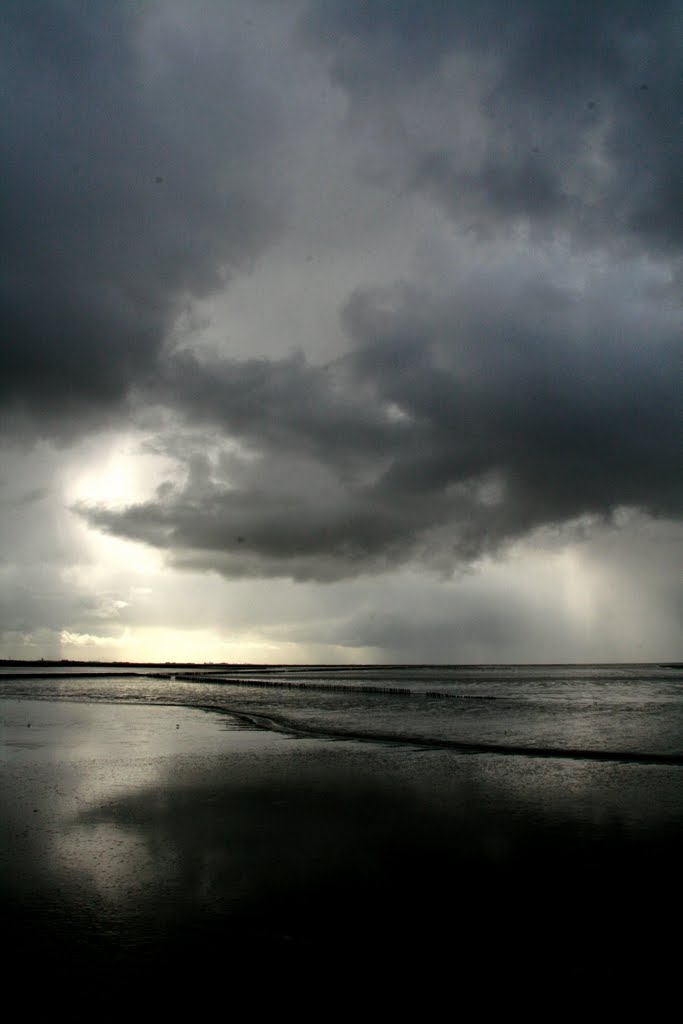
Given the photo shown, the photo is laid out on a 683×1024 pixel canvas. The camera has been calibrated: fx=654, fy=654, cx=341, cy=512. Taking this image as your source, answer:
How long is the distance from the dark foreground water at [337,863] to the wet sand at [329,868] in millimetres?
41

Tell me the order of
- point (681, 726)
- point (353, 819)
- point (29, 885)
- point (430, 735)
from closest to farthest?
point (29, 885)
point (353, 819)
point (430, 735)
point (681, 726)

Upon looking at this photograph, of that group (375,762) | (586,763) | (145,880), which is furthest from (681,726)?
(145,880)

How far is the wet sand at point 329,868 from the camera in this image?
755cm

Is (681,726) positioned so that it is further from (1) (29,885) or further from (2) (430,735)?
(1) (29,885)

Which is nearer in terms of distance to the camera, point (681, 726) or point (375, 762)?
point (375, 762)

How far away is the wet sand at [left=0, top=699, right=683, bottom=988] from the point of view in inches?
297

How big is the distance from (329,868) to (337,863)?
0.32 m

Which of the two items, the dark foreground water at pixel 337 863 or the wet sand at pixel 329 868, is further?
the wet sand at pixel 329 868

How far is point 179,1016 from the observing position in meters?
6.15

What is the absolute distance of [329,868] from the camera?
1045 cm

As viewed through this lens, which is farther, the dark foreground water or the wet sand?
the wet sand

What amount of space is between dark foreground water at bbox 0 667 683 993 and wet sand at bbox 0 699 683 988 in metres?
0.04

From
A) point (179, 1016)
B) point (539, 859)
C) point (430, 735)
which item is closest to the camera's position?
point (179, 1016)

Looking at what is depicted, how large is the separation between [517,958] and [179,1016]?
376 centimetres
